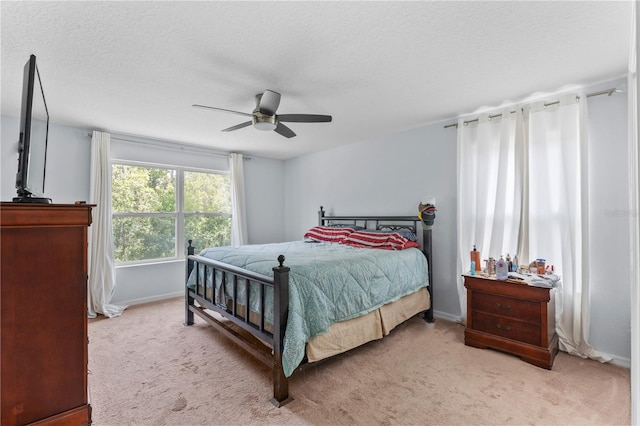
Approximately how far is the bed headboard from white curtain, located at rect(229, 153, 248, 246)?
139cm

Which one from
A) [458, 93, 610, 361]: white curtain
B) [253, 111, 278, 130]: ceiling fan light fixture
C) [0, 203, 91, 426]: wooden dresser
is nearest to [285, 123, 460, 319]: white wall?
[458, 93, 610, 361]: white curtain

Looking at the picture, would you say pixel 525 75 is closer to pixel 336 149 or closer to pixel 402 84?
pixel 402 84

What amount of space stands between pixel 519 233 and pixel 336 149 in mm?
2982

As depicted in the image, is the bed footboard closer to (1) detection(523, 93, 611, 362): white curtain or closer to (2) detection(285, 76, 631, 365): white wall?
(2) detection(285, 76, 631, 365): white wall

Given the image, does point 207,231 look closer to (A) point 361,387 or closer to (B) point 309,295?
(B) point 309,295

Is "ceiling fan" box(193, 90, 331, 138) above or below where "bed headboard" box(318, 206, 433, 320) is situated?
above

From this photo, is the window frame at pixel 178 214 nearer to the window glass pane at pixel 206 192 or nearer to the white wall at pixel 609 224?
the window glass pane at pixel 206 192

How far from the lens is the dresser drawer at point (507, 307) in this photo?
2.50m

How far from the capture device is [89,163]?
390cm

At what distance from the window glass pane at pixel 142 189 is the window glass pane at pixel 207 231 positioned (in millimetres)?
383

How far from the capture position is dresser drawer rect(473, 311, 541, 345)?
249 cm

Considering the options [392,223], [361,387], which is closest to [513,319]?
[361,387]

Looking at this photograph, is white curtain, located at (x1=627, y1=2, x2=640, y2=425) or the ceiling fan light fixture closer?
white curtain, located at (x1=627, y1=2, x2=640, y2=425)

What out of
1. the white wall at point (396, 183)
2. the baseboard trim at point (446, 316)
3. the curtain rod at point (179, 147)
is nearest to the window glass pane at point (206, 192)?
the curtain rod at point (179, 147)
